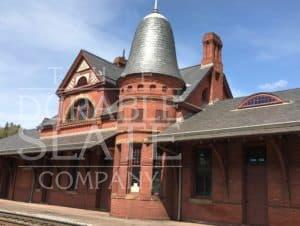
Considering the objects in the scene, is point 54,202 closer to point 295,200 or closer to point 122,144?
point 122,144

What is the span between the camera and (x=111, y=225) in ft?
40.8

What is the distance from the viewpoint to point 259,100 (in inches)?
661

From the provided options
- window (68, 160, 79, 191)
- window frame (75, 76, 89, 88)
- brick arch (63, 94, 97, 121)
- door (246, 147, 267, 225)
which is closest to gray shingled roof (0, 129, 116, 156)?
window (68, 160, 79, 191)

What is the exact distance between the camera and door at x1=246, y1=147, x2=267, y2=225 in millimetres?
14008

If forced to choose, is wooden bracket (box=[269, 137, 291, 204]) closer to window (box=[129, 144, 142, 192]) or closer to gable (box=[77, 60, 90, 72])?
window (box=[129, 144, 142, 192])

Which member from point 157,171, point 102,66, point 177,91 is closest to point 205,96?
point 177,91

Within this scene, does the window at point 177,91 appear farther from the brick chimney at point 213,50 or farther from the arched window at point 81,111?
the arched window at point 81,111

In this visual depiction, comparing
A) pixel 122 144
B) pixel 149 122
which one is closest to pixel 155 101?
pixel 149 122

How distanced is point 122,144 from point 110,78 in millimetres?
6122

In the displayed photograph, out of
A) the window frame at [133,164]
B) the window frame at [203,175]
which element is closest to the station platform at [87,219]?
the window frame at [203,175]

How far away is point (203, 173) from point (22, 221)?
759 centimetres

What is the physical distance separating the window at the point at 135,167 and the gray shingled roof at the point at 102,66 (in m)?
6.78

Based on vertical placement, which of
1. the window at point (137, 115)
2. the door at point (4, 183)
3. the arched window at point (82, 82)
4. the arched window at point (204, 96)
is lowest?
the door at point (4, 183)

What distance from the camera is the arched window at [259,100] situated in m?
16.3
